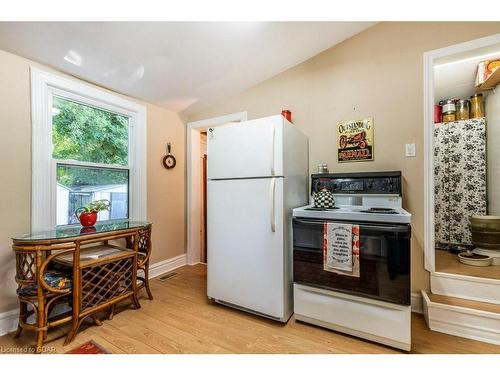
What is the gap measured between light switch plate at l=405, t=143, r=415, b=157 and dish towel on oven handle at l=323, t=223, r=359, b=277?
39.2 inches

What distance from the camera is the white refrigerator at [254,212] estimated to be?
5.87 feet

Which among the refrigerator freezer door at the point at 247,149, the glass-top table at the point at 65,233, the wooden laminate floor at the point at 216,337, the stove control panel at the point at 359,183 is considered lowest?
the wooden laminate floor at the point at 216,337

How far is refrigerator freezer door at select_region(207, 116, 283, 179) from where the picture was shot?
5.87 feet

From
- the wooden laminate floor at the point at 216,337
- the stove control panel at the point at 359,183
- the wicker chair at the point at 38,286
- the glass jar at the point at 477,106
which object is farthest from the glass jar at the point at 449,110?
the wicker chair at the point at 38,286

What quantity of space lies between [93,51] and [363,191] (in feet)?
8.39

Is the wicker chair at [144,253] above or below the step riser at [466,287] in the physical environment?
above

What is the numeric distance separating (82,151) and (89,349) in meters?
1.71

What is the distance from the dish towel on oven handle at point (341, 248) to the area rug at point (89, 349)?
63.4 inches

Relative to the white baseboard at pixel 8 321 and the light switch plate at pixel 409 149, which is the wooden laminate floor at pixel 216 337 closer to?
the white baseboard at pixel 8 321

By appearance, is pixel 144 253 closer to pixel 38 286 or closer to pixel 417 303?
pixel 38 286

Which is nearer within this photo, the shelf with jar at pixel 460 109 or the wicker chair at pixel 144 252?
the wicker chair at pixel 144 252
